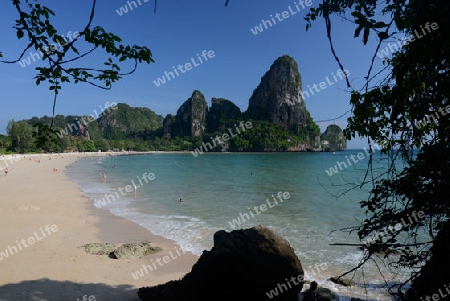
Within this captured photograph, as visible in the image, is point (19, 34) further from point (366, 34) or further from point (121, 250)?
point (121, 250)

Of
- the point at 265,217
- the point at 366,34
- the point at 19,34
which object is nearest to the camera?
the point at 366,34

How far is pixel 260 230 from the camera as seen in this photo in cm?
656

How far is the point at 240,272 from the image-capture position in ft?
19.0

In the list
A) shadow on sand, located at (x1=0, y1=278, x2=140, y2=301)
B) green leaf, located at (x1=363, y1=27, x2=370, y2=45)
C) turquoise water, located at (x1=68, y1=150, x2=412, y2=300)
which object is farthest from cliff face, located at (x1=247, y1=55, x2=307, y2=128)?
green leaf, located at (x1=363, y1=27, x2=370, y2=45)

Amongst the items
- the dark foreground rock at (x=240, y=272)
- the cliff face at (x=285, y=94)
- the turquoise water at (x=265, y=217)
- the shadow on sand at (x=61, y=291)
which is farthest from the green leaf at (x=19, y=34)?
the cliff face at (x=285, y=94)

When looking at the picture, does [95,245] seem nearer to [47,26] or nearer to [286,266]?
[286,266]

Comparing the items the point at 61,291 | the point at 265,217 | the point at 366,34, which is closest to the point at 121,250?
the point at 61,291

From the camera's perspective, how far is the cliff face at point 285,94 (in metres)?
187

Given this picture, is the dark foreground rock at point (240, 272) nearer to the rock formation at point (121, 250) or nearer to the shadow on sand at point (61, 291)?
the shadow on sand at point (61, 291)

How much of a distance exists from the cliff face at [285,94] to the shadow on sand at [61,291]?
18031cm

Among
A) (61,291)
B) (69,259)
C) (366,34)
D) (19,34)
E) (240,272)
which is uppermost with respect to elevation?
(19,34)

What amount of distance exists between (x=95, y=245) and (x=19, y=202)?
487 inches

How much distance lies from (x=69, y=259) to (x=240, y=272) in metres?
7.43

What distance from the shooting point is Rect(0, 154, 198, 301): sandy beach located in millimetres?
7785
